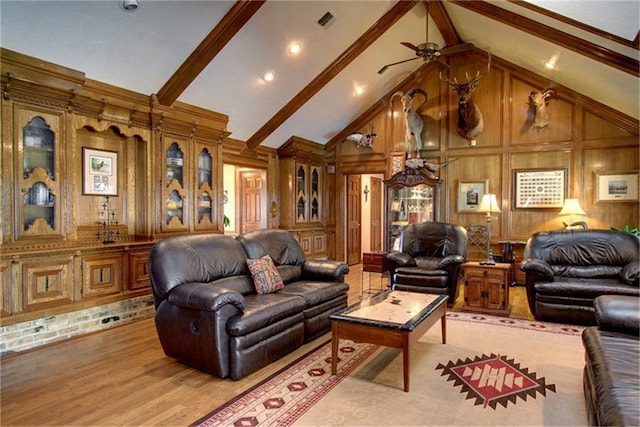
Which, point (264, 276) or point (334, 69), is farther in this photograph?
point (334, 69)

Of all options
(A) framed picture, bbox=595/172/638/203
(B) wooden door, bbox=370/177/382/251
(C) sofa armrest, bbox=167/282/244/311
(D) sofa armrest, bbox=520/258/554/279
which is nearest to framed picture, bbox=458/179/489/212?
(A) framed picture, bbox=595/172/638/203

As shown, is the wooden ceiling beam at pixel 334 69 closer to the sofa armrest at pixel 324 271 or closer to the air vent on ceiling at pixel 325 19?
the air vent on ceiling at pixel 325 19

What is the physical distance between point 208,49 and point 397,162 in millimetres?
4526

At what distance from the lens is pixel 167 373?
10.1ft

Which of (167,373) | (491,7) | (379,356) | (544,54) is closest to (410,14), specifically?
(491,7)

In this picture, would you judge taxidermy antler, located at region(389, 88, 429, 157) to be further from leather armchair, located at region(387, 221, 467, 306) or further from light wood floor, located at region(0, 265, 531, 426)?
light wood floor, located at region(0, 265, 531, 426)

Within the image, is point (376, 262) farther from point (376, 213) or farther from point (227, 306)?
point (376, 213)

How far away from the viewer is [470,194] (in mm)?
7312

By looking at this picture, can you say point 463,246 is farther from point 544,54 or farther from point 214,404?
point 214,404

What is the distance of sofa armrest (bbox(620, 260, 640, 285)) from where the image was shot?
A: 408cm

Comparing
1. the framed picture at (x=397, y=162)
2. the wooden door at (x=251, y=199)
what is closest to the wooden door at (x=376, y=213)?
the framed picture at (x=397, y=162)

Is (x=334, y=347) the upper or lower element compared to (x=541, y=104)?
lower

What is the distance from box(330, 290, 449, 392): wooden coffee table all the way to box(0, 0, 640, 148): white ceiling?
325 cm

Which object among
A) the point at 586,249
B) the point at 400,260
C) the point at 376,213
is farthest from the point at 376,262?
the point at 376,213
